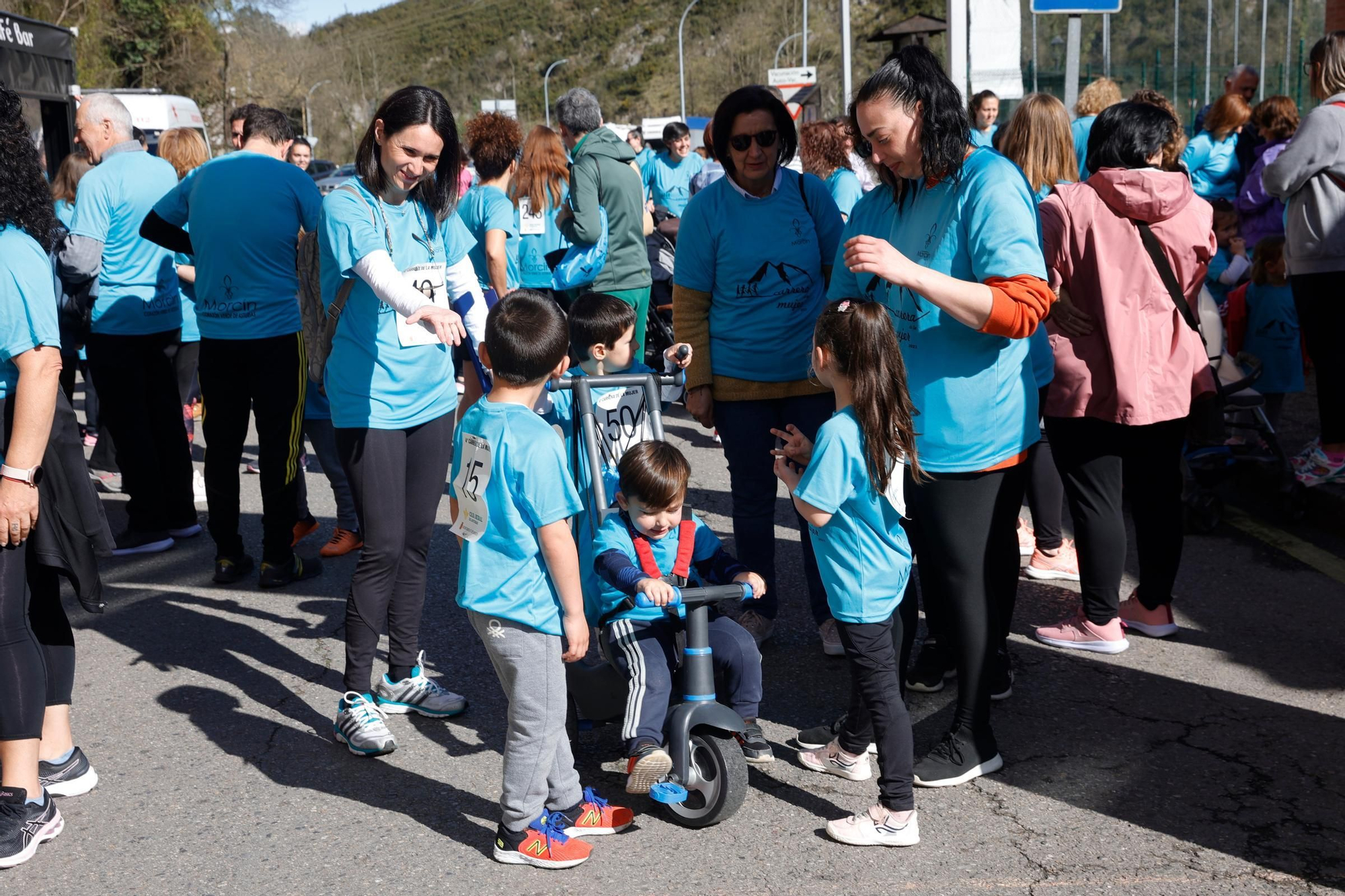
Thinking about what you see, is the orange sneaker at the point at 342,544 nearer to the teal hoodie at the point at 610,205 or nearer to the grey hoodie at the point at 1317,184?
the teal hoodie at the point at 610,205

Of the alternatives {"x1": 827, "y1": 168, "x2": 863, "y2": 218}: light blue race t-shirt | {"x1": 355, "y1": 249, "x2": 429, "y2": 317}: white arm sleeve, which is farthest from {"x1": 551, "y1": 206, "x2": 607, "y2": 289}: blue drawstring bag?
{"x1": 355, "y1": 249, "x2": 429, "y2": 317}: white arm sleeve

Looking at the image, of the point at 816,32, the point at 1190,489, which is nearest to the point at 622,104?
the point at 816,32

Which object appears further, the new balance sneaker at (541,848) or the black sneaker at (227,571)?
the black sneaker at (227,571)

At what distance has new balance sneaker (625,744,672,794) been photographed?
10.5 ft

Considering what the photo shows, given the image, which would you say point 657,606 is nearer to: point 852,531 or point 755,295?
point 852,531

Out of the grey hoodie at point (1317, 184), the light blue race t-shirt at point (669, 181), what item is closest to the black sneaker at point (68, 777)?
the grey hoodie at point (1317, 184)

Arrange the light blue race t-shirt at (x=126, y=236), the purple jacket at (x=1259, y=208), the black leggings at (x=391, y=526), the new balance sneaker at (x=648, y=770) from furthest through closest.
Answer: the purple jacket at (x=1259, y=208) < the light blue race t-shirt at (x=126, y=236) < the black leggings at (x=391, y=526) < the new balance sneaker at (x=648, y=770)

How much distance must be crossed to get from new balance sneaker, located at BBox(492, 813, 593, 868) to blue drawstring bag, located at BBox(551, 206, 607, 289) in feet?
13.6

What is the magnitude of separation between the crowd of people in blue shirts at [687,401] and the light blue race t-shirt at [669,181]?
7.44 meters

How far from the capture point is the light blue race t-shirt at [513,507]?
9.69 ft

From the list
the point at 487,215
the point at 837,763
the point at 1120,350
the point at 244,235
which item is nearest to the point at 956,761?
the point at 837,763

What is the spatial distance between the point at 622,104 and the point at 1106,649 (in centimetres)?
12518

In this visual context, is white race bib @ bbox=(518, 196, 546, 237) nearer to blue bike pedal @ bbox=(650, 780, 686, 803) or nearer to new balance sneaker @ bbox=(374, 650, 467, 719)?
new balance sneaker @ bbox=(374, 650, 467, 719)

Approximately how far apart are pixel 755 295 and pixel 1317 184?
3.05 m
